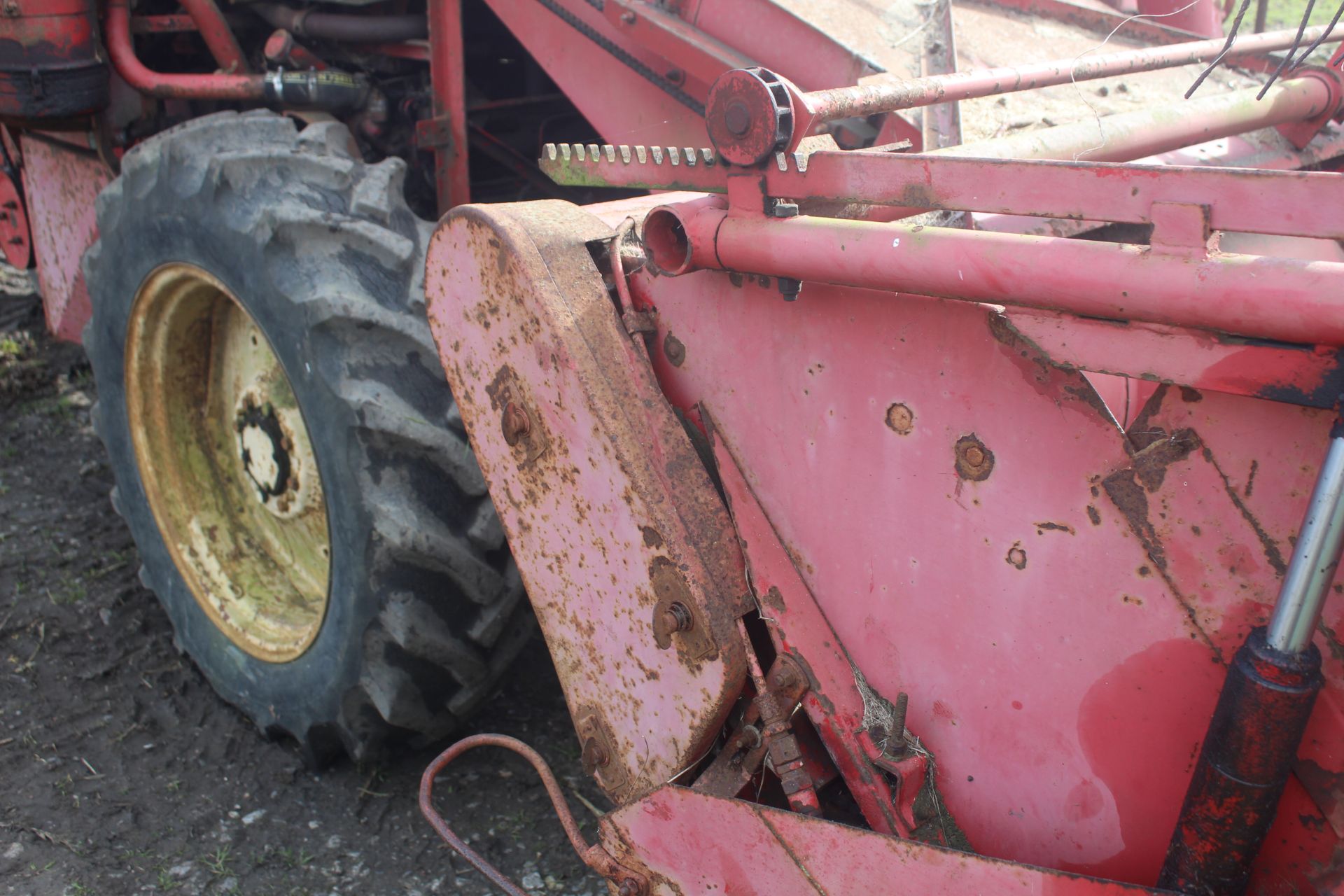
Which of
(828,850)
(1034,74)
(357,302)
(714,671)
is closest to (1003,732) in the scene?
(828,850)

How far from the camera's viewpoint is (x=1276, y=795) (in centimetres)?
112

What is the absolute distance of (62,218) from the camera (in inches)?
139

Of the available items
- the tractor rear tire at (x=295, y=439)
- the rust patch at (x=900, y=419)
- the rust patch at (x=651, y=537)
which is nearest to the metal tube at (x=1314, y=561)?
the rust patch at (x=900, y=419)

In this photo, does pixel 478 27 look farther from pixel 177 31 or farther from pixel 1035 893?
pixel 1035 893

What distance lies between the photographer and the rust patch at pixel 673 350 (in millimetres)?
1586

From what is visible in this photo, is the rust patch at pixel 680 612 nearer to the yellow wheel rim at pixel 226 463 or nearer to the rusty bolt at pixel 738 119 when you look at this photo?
the rusty bolt at pixel 738 119

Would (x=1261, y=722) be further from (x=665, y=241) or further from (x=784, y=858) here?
(x=665, y=241)

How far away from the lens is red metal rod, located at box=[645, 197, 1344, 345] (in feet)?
3.23

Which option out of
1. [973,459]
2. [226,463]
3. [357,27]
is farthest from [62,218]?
[973,459]

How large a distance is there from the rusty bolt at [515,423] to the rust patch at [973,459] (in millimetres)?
644

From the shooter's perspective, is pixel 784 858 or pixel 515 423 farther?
pixel 515 423

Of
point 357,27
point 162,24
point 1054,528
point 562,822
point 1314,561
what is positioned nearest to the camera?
point 1314,561

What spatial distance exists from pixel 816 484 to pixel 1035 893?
55 centimetres

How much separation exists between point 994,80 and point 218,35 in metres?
2.14
